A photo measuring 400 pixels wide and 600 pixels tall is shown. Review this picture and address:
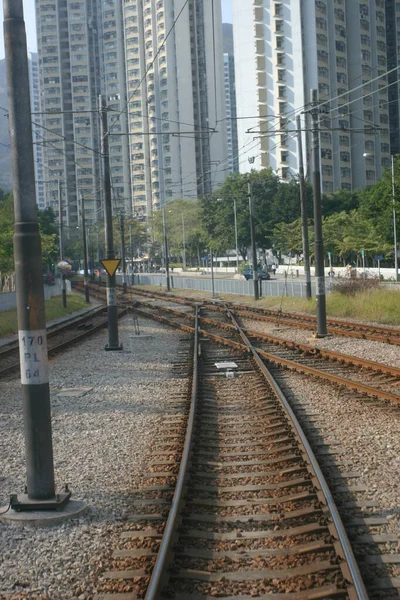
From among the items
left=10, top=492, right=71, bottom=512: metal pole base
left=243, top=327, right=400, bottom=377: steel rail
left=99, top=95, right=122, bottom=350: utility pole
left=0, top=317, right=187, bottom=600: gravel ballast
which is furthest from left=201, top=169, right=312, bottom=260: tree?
left=10, top=492, right=71, bottom=512: metal pole base

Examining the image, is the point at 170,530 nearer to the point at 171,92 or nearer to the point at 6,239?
the point at 6,239

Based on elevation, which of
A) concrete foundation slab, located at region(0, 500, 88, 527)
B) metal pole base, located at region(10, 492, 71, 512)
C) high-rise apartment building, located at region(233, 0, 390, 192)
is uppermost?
high-rise apartment building, located at region(233, 0, 390, 192)

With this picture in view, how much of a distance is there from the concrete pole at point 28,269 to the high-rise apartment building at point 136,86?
131398 millimetres

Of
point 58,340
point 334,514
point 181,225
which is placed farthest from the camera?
point 181,225

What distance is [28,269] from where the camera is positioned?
7.52 meters

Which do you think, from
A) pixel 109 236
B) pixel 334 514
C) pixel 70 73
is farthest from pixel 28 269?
pixel 70 73

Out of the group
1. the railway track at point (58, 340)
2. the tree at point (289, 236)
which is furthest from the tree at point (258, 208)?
the railway track at point (58, 340)

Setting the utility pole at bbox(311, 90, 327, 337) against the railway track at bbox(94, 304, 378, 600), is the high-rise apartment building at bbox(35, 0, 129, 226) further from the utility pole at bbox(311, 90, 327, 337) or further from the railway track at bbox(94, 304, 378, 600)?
the railway track at bbox(94, 304, 378, 600)

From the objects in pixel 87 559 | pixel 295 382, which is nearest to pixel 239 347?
pixel 295 382

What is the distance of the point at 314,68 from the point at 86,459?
4333 inches

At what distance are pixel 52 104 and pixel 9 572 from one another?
626 feet

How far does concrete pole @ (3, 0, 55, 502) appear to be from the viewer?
291 inches

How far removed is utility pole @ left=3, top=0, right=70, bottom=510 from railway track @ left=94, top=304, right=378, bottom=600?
1.02 meters

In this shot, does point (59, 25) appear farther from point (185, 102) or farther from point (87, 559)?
point (87, 559)
